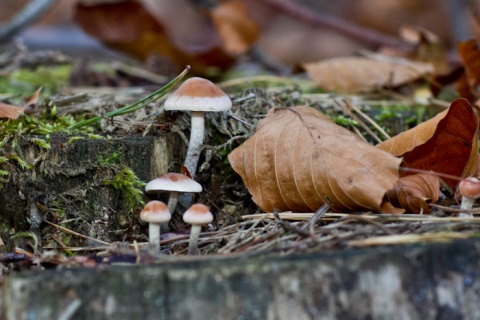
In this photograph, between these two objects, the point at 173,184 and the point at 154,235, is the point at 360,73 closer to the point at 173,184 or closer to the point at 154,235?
the point at 173,184

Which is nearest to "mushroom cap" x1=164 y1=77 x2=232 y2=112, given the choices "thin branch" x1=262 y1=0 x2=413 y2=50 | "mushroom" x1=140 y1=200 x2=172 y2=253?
"mushroom" x1=140 y1=200 x2=172 y2=253

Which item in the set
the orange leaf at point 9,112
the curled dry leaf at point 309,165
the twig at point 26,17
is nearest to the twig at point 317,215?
the curled dry leaf at point 309,165

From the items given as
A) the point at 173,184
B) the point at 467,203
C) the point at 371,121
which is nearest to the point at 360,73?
the point at 371,121

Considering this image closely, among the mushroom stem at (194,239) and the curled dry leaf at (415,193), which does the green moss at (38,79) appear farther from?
the curled dry leaf at (415,193)

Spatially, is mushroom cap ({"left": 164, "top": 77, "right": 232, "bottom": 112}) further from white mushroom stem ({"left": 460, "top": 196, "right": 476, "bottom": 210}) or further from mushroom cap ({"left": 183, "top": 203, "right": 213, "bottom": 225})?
white mushroom stem ({"left": 460, "top": 196, "right": 476, "bottom": 210})

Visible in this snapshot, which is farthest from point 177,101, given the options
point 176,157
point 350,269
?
point 350,269

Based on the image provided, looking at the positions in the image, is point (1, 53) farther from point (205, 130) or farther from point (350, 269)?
point (350, 269)
